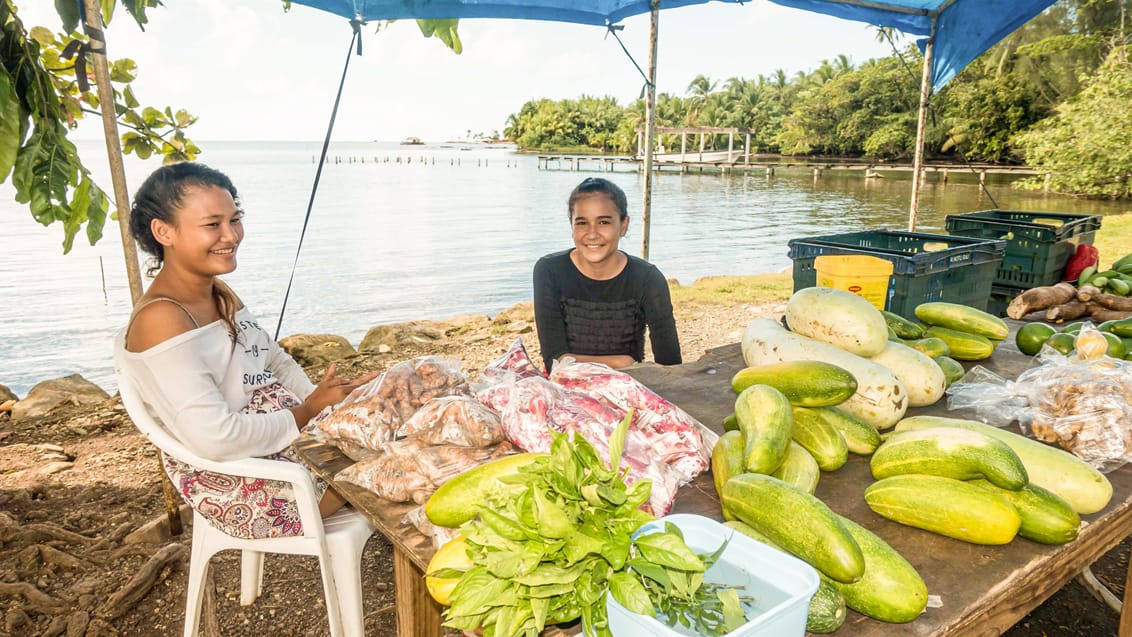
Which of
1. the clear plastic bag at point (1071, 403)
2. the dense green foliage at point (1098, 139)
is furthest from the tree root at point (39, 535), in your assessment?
the dense green foliage at point (1098, 139)

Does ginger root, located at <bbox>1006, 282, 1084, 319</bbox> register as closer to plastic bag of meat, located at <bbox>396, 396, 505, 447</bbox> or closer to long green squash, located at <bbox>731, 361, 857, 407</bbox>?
long green squash, located at <bbox>731, 361, 857, 407</bbox>

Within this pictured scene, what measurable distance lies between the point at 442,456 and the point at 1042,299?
3.79 metres

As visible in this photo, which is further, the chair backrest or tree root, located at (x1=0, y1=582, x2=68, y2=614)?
tree root, located at (x1=0, y1=582, x2=68, y2=614)

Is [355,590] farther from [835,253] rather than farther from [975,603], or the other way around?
[835,253]

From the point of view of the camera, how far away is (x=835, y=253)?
4.09 m

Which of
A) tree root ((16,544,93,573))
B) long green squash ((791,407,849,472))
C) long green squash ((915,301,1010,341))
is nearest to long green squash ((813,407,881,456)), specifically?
long green squash ((791,407,849,472))

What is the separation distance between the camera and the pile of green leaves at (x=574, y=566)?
1.01 metres

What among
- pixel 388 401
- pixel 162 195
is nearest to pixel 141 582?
pixel 162 195

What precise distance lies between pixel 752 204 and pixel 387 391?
3425cm

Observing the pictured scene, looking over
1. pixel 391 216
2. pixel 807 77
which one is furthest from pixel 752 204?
pixel 807 77

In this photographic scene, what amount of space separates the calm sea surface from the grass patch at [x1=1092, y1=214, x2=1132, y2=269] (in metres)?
6.65

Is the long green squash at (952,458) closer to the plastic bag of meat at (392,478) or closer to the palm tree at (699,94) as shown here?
the plastic bag of meat at (392,478)

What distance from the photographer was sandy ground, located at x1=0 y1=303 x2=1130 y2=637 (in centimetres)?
310

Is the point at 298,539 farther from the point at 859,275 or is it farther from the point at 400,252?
the point at 400,252
